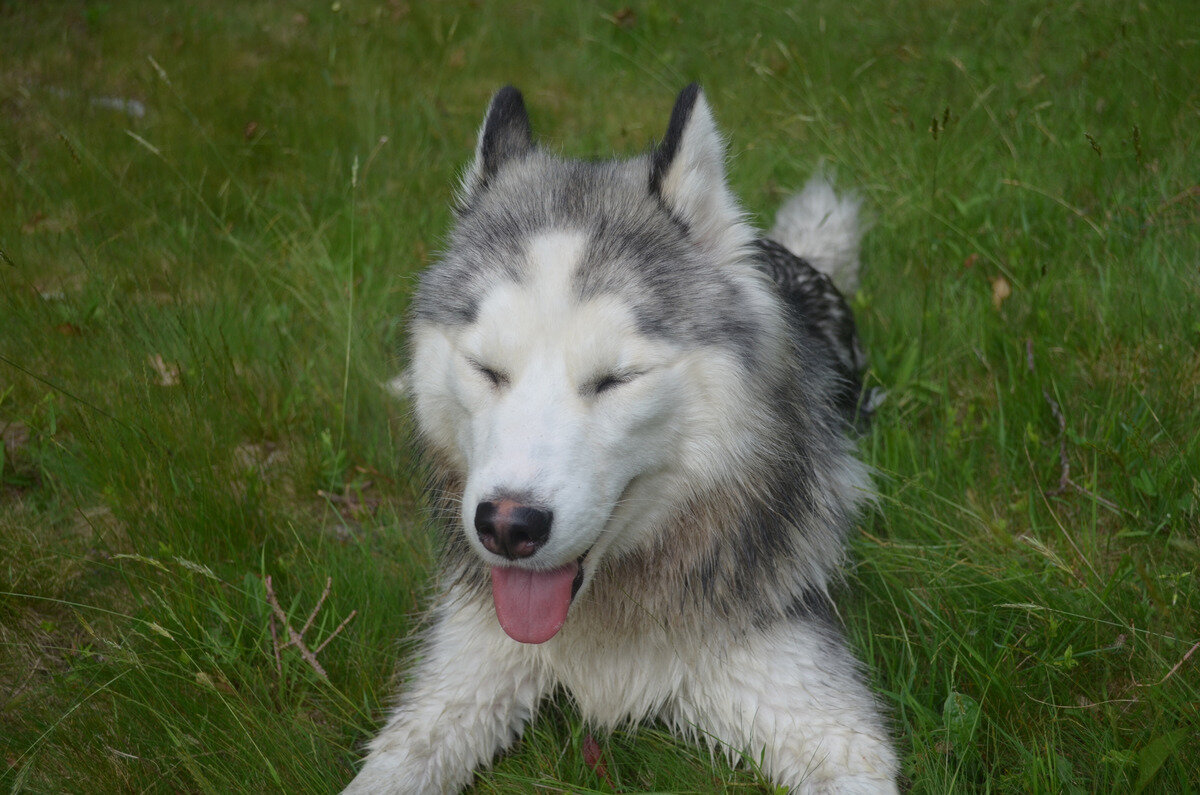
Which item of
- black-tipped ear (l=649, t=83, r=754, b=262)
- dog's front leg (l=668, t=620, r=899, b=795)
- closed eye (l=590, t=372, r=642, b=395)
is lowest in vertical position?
dog's front leg (l=668, t=620, r=899, b=795)

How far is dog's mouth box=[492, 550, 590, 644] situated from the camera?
1937 mm

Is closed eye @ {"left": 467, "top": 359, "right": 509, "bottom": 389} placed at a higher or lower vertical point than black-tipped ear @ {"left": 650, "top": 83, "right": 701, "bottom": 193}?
lower

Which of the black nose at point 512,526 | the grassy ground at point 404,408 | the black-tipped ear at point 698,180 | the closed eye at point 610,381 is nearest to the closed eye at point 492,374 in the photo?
the closed eye at point 610,381

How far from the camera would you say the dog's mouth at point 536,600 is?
194 cm

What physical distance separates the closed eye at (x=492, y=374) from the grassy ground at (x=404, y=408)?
802 mm

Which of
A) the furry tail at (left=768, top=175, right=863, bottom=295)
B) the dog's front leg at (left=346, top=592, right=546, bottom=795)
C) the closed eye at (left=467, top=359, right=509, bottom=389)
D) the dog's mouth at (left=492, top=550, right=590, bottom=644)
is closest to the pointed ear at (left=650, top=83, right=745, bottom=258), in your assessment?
the closed eye at (left=467, top=359, right=509, bottom=389)

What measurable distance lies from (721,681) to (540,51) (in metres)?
4.85

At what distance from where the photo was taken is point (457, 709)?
215 cm

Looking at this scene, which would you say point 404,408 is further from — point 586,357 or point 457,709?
point 586,357

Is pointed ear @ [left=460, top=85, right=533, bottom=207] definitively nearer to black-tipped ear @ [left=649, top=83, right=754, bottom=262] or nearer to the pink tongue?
black-tipped ear @ [left=649, top=83, right=754, bottom=262]

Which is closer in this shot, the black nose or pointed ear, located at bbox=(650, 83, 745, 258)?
the black nose

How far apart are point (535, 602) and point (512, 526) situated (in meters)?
0.34

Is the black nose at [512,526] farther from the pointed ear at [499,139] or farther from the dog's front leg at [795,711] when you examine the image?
the pointed ear at [499,139]

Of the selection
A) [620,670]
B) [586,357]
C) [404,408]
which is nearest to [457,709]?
[620,670]
